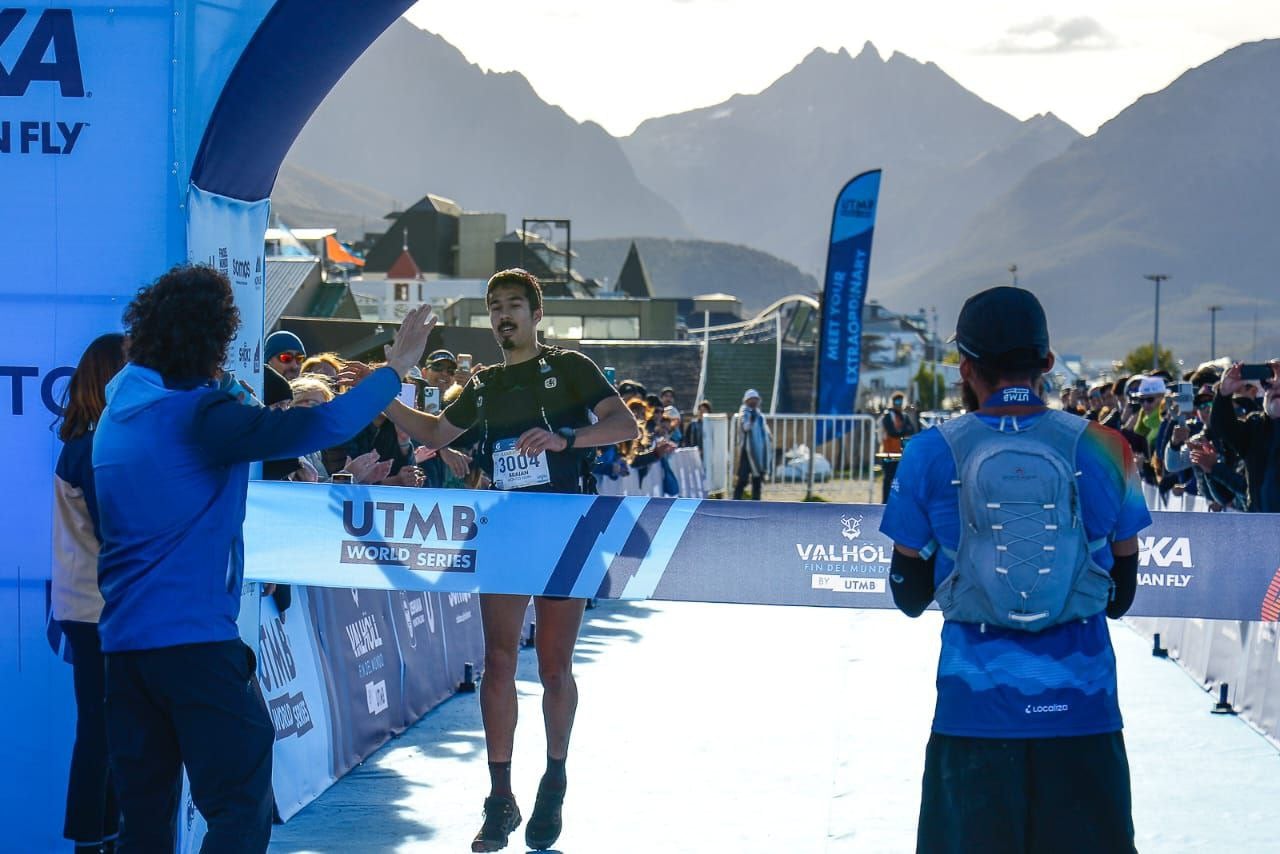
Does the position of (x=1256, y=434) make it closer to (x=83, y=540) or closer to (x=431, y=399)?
(x=431, y=399)

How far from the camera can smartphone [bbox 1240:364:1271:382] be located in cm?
904

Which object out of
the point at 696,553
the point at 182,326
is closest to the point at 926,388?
the point at 696,553

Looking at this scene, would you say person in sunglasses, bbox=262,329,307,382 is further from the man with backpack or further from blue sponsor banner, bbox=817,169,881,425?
blue sponsor banner, bbox=817,169,881,425

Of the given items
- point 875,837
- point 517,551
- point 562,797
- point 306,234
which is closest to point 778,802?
point 875,837

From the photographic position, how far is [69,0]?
212 inches

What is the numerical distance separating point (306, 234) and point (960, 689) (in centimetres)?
6972

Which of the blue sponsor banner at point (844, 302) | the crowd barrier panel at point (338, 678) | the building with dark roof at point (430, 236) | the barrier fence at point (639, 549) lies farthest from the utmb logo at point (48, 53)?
the building with dark roof at point (430, 236)

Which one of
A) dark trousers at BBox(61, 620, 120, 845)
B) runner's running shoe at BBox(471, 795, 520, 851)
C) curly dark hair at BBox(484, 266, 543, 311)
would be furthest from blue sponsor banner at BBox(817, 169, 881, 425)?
dark trousers at BBox(61, 620, 120, 845)

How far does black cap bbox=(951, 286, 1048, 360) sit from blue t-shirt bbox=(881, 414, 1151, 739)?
0.57ft

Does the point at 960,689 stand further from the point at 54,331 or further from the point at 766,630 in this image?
the point at 766,630

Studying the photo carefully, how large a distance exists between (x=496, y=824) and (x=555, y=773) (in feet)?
1.00

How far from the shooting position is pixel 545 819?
19.0ft

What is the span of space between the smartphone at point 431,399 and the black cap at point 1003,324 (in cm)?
592

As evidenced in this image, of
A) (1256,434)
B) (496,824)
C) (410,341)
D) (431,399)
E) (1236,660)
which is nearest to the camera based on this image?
(410,341)
